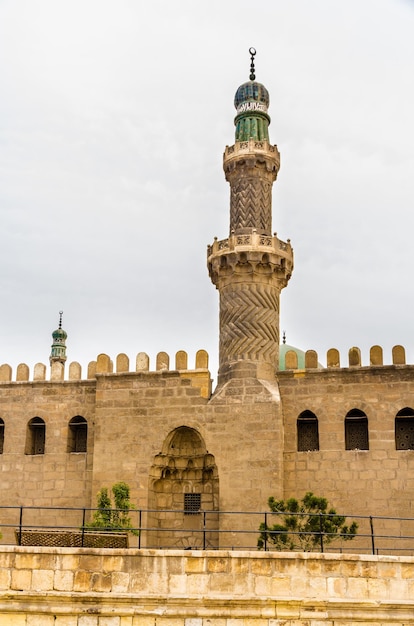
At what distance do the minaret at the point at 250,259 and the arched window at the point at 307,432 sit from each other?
4.68 ft

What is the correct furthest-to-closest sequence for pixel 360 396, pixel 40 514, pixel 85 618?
pixel 40 514
pixel 360 396
pixel 85 618

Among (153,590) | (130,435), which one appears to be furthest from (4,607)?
(130,435)

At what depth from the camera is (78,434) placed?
2522cm

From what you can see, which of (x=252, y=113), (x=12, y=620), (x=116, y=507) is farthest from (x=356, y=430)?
(x=12, y=620)

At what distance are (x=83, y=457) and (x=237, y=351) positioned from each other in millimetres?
5292

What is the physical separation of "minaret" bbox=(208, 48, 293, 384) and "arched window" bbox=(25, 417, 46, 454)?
219 inches

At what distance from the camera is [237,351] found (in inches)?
934

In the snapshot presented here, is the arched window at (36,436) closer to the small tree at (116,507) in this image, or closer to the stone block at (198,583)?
the small tree at (116,507)

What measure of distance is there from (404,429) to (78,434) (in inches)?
367

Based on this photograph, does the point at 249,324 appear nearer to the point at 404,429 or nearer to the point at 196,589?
the point at 404,429

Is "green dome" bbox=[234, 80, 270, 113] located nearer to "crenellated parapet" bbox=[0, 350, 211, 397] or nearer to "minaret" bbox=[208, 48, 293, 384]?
"minaret" bbox=[208, 48, 293, 384]

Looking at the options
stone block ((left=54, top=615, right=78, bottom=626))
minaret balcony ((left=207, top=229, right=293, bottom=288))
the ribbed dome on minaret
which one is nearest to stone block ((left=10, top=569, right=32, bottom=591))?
stone block ((left=54, top=615, right=78, bottom=626))

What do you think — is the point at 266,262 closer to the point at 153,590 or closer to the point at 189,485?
the point at 189,485

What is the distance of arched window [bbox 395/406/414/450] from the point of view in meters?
22.4
